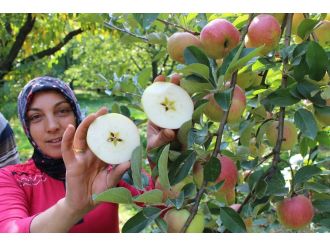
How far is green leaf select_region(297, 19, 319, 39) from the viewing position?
0.71 m

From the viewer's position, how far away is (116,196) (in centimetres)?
59

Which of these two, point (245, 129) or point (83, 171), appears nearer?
point (83, 171)

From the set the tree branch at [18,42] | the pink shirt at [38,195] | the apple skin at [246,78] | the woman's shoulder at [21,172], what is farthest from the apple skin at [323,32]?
the tree branch at [18,42]

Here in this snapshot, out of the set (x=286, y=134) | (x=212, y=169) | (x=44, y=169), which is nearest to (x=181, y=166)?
(x=212, y=169)

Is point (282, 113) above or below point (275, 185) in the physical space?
above

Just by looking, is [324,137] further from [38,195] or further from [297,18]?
[38,195]

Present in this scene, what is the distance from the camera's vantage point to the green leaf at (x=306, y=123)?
0.68m

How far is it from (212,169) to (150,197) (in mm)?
97

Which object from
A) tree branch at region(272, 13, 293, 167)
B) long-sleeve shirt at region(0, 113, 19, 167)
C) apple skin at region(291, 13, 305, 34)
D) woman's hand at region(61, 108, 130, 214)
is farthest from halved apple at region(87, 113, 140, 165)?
long-sleeve shirt at region(0, 113, 19, 167)

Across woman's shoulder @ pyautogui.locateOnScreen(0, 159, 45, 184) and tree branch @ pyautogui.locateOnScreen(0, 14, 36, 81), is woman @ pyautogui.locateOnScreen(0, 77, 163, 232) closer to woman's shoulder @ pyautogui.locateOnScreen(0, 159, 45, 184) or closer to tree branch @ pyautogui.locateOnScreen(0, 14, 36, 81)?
woman's shoulder @ pyautogui.locateOnScreen(0, 159, 45, 184)

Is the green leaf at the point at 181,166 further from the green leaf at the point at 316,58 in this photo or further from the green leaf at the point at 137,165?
the green leaf at the point at 316,58

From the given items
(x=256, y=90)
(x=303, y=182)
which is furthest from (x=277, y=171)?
(x=256, y=90)

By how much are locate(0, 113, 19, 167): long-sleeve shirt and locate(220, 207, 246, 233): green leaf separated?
45.6 inches
